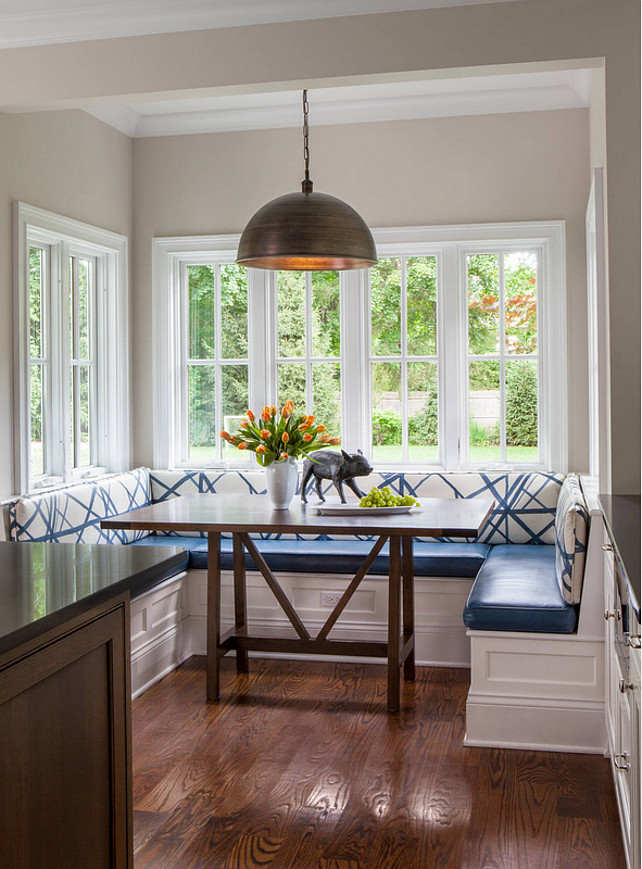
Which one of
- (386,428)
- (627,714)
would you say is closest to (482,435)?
(386,428)

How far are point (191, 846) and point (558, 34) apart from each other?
300 centimetres

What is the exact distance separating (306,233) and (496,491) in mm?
2086

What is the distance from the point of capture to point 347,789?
290cm

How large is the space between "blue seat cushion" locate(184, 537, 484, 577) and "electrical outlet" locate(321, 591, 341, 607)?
0.12 m

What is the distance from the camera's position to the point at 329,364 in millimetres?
5152

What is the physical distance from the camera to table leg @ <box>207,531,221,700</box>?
3736mm

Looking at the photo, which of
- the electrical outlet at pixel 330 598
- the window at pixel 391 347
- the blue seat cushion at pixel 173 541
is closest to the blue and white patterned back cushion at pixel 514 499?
the window at pixel 391 347

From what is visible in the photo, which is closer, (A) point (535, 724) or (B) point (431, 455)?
(A) point (535, 724)

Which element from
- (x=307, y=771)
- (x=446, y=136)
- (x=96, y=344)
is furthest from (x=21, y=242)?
(x=307, y=771)

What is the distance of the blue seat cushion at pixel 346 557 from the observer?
418 centimetres

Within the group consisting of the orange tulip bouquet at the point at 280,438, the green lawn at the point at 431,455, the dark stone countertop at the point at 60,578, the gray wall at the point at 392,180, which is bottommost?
the dark stone countertop at the point at 60,578

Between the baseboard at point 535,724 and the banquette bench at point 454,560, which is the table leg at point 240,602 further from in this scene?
the baseboard at point 535,724

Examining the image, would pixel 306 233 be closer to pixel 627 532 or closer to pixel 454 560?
pixel 627 532

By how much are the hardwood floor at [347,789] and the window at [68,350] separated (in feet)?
4.62
